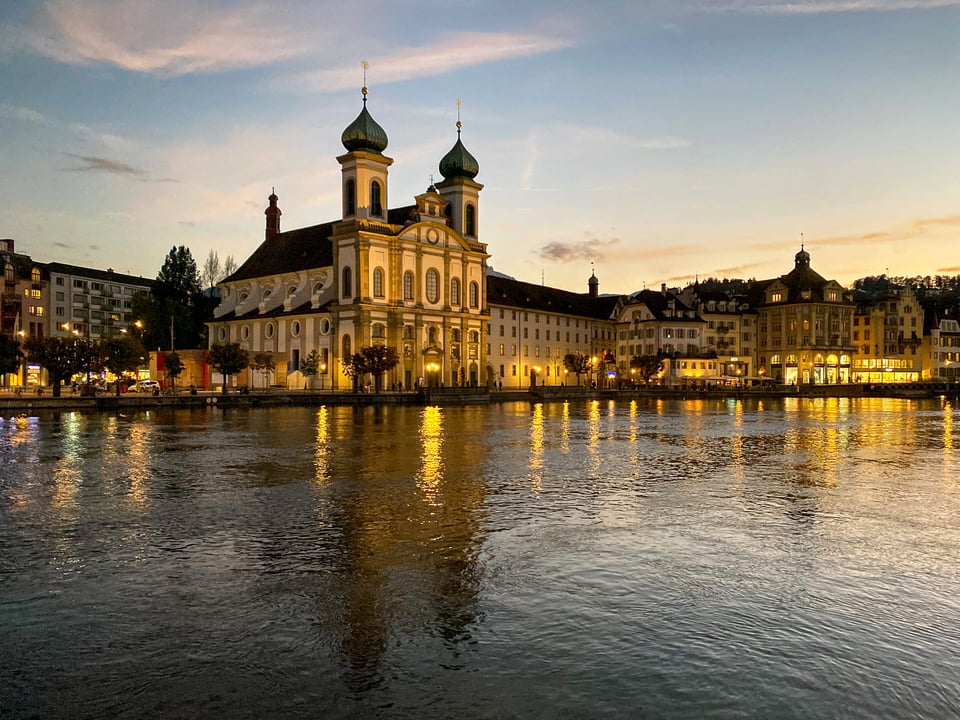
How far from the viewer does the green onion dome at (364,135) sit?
88.2 metres


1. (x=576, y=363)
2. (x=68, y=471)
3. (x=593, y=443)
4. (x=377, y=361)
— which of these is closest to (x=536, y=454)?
(x=593, y=443)

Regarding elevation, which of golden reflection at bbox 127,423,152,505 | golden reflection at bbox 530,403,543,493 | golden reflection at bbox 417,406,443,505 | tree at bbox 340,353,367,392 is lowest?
golden reflection at bbox 530,403,543,493

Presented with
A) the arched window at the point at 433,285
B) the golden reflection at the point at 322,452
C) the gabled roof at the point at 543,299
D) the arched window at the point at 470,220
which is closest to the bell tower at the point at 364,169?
the arched window at the point at 433,285

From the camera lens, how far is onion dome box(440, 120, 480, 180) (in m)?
98.4

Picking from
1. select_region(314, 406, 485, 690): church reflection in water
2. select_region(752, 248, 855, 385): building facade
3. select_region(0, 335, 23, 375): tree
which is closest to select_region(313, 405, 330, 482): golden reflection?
select_region(314, 406, 485, 690): church reflection in water

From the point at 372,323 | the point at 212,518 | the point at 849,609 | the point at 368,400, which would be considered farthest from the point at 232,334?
the point at 849,609

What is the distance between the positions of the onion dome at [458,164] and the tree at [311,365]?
2654 cm

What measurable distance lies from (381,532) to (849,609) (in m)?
7.68

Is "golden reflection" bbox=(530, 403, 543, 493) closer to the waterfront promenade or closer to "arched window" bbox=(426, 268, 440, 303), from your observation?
the waterfront promenade

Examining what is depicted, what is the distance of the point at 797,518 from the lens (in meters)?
16.3

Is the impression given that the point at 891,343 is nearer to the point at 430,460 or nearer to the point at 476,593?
the point at 430,460

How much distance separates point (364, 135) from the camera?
88.1 m

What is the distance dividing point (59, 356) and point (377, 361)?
27092 millimetres

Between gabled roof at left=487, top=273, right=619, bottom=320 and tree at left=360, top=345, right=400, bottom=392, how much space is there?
27.4m
